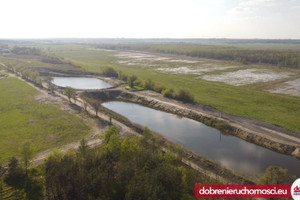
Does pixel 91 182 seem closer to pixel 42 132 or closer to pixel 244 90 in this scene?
pixel 42 132

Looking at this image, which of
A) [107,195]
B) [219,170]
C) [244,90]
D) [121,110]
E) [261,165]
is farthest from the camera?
[244,90]

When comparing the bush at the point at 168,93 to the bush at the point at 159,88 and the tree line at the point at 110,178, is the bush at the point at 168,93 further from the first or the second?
the tree line at the point at 110,178

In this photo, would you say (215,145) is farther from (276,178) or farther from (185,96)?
(185,96)

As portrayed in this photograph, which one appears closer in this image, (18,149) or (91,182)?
(91,182)

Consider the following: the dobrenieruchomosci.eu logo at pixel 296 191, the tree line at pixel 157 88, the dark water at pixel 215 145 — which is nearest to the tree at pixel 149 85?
the tree line at pixel 157 88

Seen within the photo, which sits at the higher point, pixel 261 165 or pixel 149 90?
pixel 149 90

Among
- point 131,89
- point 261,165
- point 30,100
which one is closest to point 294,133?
point 261,165
